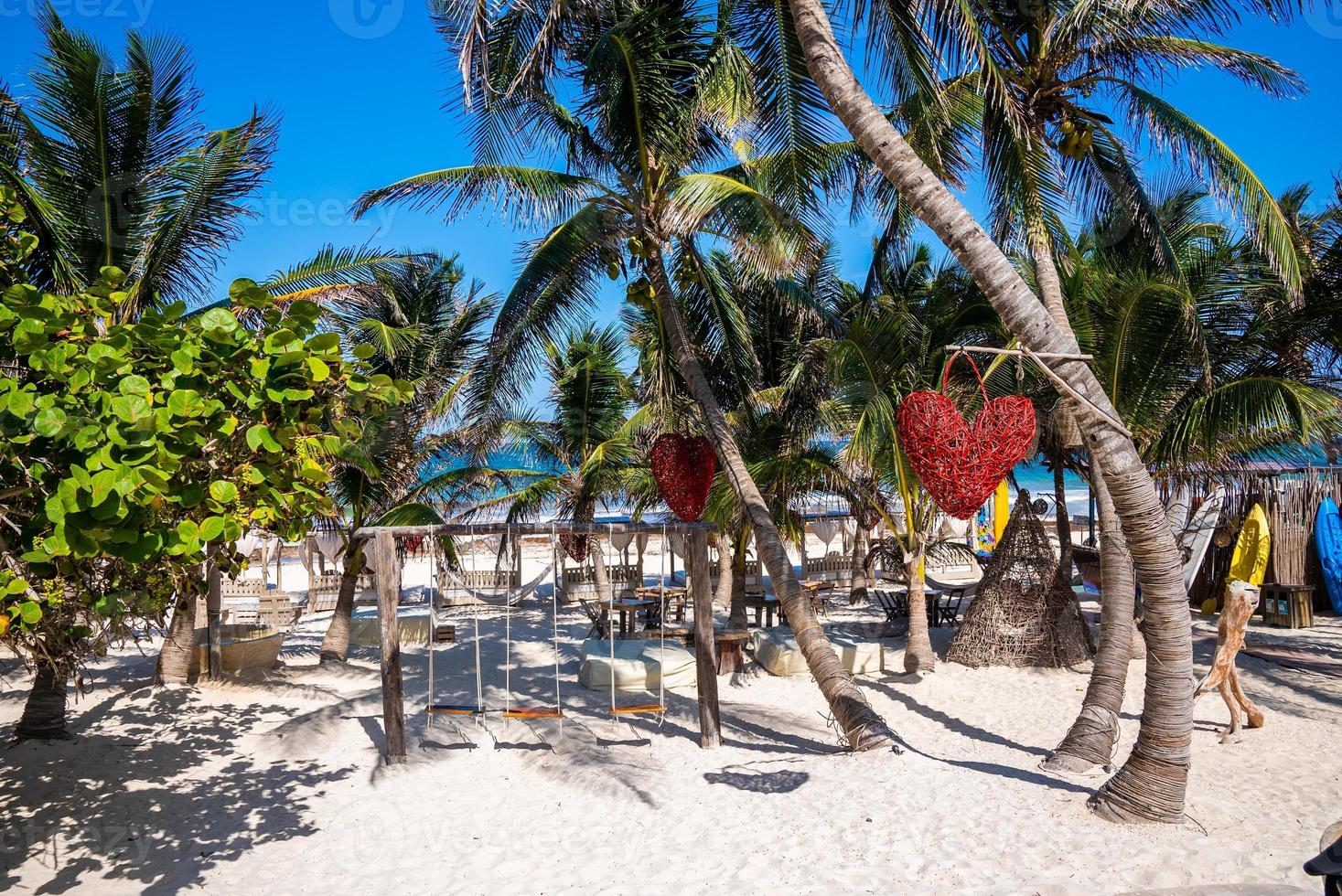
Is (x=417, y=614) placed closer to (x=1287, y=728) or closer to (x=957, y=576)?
(x=1287, y=728)

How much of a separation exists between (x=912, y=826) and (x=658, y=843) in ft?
5.65

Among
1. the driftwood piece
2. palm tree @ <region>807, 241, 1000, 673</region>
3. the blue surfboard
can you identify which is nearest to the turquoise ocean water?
palm tree @ <region>807, 241, 1000, 673</region>

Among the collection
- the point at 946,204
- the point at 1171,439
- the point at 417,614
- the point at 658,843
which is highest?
the point at 946,204

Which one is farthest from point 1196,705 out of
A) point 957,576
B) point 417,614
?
point 957,576

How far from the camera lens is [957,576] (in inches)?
858

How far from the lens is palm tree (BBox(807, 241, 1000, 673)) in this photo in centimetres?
972

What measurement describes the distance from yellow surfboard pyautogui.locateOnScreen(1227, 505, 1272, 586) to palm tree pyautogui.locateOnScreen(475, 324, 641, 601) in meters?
10.1

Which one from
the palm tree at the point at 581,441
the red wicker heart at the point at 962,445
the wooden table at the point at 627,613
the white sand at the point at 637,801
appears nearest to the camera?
the white sand at the point at 637,801

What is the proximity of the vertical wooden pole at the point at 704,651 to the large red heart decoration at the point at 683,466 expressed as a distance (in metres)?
0.63

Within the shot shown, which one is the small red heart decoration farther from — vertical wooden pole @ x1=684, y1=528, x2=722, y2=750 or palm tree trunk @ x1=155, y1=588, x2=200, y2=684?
vertical wooden pole @ x1=684, y1=528, x2=722, y2=750

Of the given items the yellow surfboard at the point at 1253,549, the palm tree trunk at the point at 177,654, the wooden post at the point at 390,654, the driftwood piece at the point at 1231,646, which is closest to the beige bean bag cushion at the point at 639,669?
the wooden post at the point at 390,654

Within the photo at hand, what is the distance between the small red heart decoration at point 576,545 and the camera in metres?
17.7

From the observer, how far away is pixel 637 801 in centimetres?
679

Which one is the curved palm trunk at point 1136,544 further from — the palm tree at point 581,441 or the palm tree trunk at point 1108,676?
the palm tree at point 581,441
